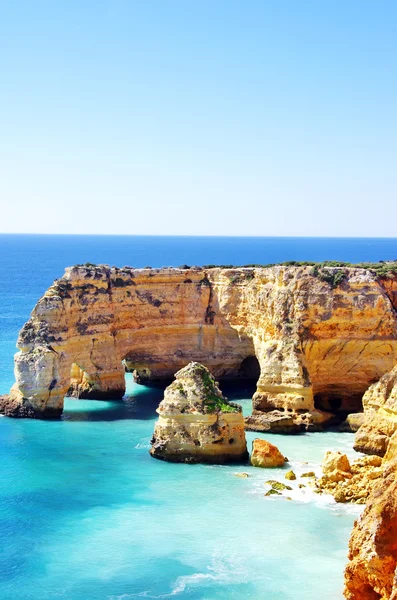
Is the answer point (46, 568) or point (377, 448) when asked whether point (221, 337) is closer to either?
point (377, 448)

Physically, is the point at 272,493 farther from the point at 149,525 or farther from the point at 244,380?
the point at 244,380

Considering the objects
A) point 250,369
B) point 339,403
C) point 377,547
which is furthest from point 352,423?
point 377,547

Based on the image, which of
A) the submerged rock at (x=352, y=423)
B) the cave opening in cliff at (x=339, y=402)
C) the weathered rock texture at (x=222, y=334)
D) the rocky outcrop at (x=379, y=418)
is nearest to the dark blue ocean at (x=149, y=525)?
the submerged rock at (x=352, y=423)

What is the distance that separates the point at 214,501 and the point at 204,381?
7.24m

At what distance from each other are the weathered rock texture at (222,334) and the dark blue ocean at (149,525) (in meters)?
3.75

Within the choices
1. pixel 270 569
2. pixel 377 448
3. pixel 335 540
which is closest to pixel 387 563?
pixel 270 569

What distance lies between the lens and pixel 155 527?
1225 inches

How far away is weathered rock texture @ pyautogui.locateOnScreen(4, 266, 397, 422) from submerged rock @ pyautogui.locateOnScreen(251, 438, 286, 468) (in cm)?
695

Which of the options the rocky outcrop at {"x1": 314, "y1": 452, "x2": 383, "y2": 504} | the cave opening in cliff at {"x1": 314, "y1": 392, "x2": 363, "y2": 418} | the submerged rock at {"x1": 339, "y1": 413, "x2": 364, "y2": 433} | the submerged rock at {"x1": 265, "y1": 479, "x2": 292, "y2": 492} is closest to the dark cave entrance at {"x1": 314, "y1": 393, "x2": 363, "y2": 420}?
the cave opening in cliff at {"x1": 314, "y1": 392, "x2": 363, "y2": 418}

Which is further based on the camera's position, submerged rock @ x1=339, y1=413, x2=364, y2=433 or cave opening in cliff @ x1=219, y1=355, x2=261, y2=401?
cave opening in cliff @ x1=219, y1=355, x2=261, y2=401

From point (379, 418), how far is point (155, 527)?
12514mm

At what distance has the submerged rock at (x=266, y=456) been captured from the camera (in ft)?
123

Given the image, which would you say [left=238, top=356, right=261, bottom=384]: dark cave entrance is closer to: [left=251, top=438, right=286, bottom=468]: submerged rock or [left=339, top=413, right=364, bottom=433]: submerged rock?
[left=339, top=413, right=364, bottom=433]: submerged rock

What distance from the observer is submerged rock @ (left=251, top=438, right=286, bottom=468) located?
37469 millimetres
